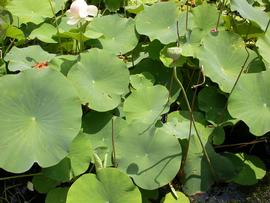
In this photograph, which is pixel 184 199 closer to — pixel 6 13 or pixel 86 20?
pixel 86 20

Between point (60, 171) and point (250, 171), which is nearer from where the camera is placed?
point (60, 171)

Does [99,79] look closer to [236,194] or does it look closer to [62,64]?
[62,64]

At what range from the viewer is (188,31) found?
196 centimetres

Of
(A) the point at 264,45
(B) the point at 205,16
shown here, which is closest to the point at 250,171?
(A) the point at 264,45

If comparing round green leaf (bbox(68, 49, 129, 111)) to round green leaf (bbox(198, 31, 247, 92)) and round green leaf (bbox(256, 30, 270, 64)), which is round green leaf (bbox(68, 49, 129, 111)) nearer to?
round green leaf (bbox(198, 31, 247, 92))

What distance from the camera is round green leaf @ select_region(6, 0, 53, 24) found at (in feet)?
6.82

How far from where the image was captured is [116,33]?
2.07m

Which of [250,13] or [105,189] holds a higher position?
[250,13]

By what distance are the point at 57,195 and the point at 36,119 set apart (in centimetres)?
28

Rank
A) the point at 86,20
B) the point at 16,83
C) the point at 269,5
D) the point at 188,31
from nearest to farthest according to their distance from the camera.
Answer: the point at 16,83 → the point at 86,20 → the point at 188,31 → the point at 269,5

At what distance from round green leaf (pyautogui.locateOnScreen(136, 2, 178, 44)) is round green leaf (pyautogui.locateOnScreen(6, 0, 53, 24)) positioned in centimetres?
45

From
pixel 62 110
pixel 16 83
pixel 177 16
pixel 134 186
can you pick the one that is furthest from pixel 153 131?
pixel 177 16

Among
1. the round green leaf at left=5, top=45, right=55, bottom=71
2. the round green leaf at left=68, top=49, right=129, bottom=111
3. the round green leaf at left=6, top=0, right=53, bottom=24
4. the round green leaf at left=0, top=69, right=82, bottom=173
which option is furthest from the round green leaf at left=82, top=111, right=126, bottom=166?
the round green leaf at left=6, top=0, right=53, bottom=24

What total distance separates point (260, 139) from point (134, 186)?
66cm
